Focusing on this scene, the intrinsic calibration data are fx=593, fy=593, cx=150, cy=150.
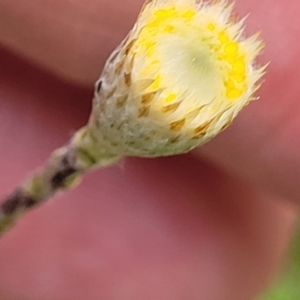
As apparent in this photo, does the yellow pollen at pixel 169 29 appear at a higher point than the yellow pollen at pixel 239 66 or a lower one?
higher

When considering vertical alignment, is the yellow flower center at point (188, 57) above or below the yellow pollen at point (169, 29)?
below

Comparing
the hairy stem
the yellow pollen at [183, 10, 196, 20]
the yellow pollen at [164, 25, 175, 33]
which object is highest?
the yellow pollen at [183, 10, 196, 20]

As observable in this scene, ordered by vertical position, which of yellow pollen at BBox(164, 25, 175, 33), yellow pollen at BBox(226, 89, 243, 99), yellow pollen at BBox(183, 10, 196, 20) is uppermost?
yellow pollen at BBox(183, 10, 196, 20)

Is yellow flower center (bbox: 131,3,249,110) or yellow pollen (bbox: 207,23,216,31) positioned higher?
yellow pollen (bbox: 207,23,216,31)

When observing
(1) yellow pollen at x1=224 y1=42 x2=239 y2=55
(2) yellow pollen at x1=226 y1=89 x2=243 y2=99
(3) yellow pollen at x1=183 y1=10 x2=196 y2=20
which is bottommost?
(2) yellow pollen at x1=226 y1=89 x2=243 y2=99

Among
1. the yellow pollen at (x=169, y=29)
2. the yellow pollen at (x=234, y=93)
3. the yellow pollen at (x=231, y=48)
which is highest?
the yellow pollen at (x=169, y=29)

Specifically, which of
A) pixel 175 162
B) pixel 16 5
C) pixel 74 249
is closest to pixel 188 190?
pixel 175 162

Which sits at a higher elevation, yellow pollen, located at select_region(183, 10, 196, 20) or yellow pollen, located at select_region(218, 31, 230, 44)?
yellow pollen, located at select_region(183, 10, 196, 20)
